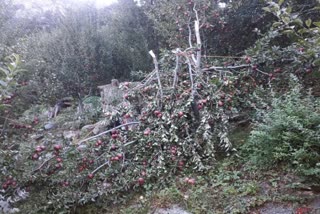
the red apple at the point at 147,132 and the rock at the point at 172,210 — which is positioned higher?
the red apple at the point at 147,132

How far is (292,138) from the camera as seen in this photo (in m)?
2.06

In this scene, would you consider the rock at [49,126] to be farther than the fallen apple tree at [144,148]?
Yes

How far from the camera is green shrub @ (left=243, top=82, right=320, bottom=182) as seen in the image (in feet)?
6.37

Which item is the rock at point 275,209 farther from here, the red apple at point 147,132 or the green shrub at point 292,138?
the red apple at point 147,132

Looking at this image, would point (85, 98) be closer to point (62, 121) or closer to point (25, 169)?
point (62, 121)

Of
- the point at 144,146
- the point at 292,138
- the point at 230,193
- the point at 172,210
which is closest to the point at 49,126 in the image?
the point at 144,146

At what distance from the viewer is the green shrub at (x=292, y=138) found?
1942 millimetres

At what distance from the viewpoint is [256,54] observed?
3.06 metres

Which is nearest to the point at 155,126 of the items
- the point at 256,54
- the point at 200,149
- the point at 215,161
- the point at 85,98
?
the point at 200,149

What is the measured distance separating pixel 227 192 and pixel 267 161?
44cm

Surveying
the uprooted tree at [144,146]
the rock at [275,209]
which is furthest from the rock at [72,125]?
the rock at [275,209]

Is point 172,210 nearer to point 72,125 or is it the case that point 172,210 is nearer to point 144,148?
point 144,148

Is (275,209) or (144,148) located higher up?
(144,148)

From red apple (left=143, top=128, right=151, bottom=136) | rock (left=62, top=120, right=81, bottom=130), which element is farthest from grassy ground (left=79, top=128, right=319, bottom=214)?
rock (left=62, top=120, right=81, bottom=130)
